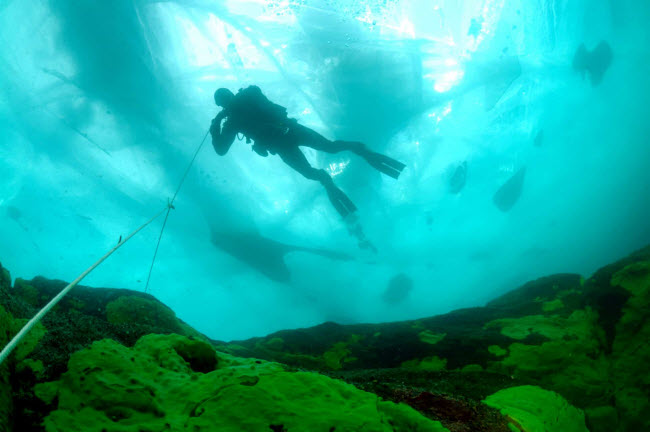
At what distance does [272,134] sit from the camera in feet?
32.3

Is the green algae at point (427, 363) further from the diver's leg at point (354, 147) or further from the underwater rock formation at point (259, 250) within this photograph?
the underwater rock formation at point (259, 250)

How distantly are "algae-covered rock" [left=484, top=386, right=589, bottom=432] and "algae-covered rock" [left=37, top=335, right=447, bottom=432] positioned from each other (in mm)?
1376

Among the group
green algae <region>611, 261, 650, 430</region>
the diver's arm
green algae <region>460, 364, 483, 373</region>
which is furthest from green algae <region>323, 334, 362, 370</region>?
the diver's arm

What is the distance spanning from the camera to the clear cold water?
13641 mm

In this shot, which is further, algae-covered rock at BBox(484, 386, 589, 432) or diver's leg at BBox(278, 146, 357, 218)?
diver's leg at BBox(278, 146, 357, 218)

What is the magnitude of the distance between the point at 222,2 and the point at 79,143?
38.7 feet

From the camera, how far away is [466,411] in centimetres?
279

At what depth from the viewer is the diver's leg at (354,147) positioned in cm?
1009

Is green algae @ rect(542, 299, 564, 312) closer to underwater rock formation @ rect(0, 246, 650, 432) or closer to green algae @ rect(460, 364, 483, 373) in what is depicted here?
underwater rock formation @ rect(0, 246, 650, 432)

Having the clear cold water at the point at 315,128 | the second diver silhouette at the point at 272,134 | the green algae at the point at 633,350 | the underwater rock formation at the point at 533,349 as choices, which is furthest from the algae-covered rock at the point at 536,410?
the clear cold water at the point at 315,128

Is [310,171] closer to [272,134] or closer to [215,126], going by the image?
[272,134]

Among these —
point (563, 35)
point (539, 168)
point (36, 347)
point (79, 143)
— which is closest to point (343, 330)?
point (36, 347)

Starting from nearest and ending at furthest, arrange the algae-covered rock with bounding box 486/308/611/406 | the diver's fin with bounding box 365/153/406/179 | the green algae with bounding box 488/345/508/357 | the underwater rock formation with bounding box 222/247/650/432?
the underwater rock formation with bounding box 222/247/650/432, the algae-covered rock with bounding box 486/308/611/406, the green algae with bounding box 488/345/508/357, the diver's fin with bounding box 365/153/406/179

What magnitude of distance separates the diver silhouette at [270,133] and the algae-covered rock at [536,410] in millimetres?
7265
